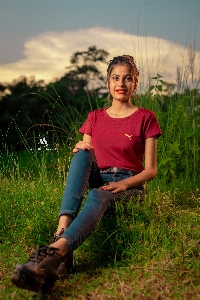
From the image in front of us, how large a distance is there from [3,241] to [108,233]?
82 cm

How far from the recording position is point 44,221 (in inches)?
141

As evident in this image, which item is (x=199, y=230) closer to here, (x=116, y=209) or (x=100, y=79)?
(x=116, y=209)

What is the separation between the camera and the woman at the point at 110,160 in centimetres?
287

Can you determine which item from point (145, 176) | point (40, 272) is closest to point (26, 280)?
point (40, 272)

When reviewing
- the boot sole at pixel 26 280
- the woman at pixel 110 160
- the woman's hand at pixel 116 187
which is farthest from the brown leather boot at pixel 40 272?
the woman's hand at pixel 116 187

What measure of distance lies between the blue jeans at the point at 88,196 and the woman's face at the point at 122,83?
0.50 m

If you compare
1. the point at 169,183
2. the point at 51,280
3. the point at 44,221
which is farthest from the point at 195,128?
the point at 51,280

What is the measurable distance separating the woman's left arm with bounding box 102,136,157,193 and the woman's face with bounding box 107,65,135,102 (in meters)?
0.37

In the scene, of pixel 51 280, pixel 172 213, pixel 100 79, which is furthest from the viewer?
pixel 100 79

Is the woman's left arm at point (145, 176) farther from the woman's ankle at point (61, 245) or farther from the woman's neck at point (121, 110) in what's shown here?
the woman's ankle at point (61, 245)

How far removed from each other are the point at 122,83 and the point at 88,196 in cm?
85

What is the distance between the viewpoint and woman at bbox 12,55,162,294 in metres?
2.87

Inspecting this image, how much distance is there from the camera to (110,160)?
10.9ft

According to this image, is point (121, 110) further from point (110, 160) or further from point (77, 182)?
point (77, 182)
